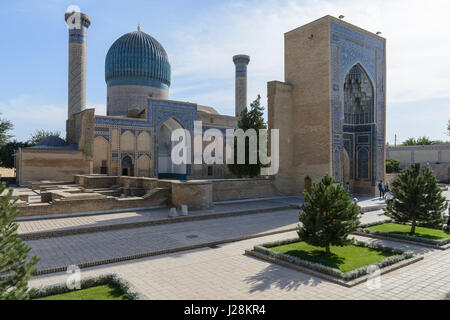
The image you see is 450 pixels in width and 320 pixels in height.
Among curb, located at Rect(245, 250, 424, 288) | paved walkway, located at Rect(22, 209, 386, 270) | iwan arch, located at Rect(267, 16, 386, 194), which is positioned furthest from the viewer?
iwan arch, located at Rect(267, 16, 386, 194)

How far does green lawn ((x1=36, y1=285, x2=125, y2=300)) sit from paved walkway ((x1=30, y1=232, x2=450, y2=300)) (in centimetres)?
26

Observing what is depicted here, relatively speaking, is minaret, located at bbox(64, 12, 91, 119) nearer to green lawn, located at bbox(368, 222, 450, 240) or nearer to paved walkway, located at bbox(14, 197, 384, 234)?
paved walkway, located at bbox(14, 197, 384, 234)

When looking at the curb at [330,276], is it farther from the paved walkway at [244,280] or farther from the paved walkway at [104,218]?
the paved walkway at [104,218]

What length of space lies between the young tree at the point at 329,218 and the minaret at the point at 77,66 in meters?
22.3

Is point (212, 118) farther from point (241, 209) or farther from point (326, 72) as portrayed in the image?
point (241, 209)

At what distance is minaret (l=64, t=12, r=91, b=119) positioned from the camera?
23.5 metres

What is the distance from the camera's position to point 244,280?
4359mm

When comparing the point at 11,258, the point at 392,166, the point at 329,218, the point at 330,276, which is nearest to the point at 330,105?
the point at 329,218

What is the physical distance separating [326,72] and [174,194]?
26.9 feet

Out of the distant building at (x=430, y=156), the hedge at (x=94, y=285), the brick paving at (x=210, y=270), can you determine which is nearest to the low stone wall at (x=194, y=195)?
the brick paving at (x=210, y=270)

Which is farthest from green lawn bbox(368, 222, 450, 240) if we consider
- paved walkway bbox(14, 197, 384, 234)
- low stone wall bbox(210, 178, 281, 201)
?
low stone wall bbox(210, 178, 281, 201)

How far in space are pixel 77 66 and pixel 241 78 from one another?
16158 mm

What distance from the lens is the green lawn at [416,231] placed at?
7.01 m

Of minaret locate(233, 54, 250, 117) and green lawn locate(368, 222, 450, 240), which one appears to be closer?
green lawn locate(368, 222, 450, 240)
